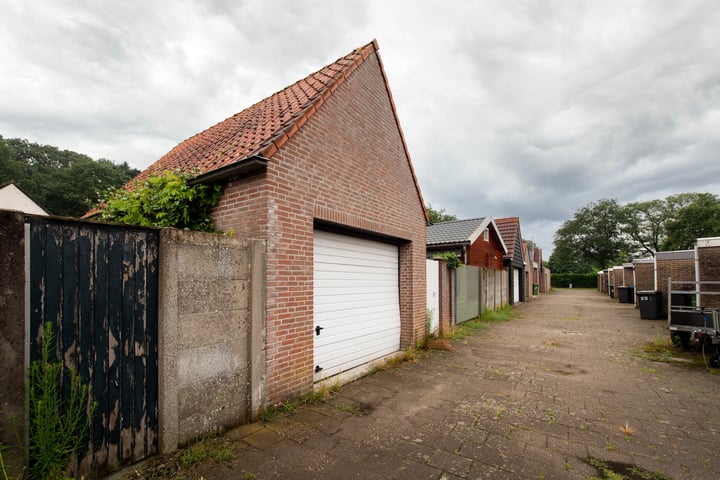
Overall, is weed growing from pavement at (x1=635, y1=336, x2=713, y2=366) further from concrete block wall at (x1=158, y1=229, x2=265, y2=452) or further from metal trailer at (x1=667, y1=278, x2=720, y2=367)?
concrete block wall at (x1=158, y1=229, x2=265, y2=452)

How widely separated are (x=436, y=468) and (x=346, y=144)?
463 cm

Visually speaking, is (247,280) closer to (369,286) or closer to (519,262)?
(369,286)

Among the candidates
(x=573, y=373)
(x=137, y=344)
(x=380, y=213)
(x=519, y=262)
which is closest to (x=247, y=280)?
(x=137, y=344)

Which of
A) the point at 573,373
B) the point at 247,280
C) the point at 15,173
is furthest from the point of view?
the point at 15,173

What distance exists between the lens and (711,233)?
122ft

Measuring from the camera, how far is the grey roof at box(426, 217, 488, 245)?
13468 millimetres

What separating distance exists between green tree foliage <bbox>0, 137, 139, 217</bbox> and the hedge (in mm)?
64533

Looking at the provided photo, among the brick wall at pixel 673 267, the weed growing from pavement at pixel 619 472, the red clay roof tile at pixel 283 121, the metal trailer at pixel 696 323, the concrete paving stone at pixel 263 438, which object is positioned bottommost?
the weed growing from pavement at pixel 619 472

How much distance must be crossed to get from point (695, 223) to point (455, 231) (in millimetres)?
43489

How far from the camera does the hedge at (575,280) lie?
50.9 m

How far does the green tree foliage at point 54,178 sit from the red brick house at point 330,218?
133 ft

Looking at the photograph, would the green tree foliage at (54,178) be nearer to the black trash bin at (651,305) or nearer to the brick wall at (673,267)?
the black trash bin at (651,305)

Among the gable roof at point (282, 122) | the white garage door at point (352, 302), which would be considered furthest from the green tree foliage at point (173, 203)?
the white garage door at point (352, 302)

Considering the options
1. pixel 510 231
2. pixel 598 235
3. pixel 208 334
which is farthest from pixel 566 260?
pixel 208 334
